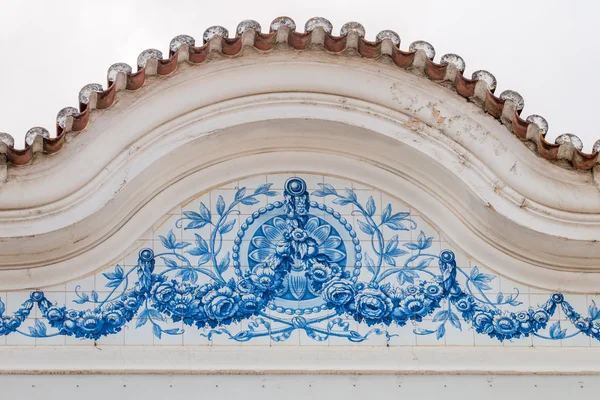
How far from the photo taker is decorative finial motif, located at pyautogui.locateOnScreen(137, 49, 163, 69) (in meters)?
7.22

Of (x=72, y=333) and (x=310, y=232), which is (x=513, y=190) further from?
(x=72, y=333)

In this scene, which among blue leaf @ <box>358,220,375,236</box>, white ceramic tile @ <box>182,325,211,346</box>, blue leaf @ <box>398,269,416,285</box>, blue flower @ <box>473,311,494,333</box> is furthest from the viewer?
blue leaf @ <box>358,220,375,236</box>

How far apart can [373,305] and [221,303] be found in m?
0.87

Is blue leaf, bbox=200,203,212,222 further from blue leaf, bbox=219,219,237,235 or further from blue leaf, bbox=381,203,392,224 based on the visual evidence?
blue leaf, bbox=381,203,392,224

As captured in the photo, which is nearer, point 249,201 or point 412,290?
point 412,290

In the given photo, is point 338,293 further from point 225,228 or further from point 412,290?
point 225,228

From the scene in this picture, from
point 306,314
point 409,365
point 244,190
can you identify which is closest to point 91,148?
point 244,190

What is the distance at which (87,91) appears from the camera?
7.23 meters

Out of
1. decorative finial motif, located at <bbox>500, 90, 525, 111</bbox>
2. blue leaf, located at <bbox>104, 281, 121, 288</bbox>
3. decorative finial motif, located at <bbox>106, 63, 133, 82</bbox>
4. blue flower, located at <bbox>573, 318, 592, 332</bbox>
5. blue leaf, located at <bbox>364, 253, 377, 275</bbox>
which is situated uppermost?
decorative finial motif, located at <bbox>106, 63, 133, 82</bbox>

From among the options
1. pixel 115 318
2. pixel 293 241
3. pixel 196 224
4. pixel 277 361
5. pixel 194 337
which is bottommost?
pixel 277 361

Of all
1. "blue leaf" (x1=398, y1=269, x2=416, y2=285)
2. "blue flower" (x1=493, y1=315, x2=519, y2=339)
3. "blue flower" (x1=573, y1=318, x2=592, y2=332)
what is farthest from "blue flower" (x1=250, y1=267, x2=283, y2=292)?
"blue flower" (x1=573, y1=318, x2=592, y2=332)

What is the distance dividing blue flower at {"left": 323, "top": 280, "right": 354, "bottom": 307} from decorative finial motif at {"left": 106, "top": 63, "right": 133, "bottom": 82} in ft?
5.53

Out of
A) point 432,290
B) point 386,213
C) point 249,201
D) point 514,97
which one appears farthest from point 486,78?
point 249,201

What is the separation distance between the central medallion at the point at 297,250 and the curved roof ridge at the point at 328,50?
914 millimetres
